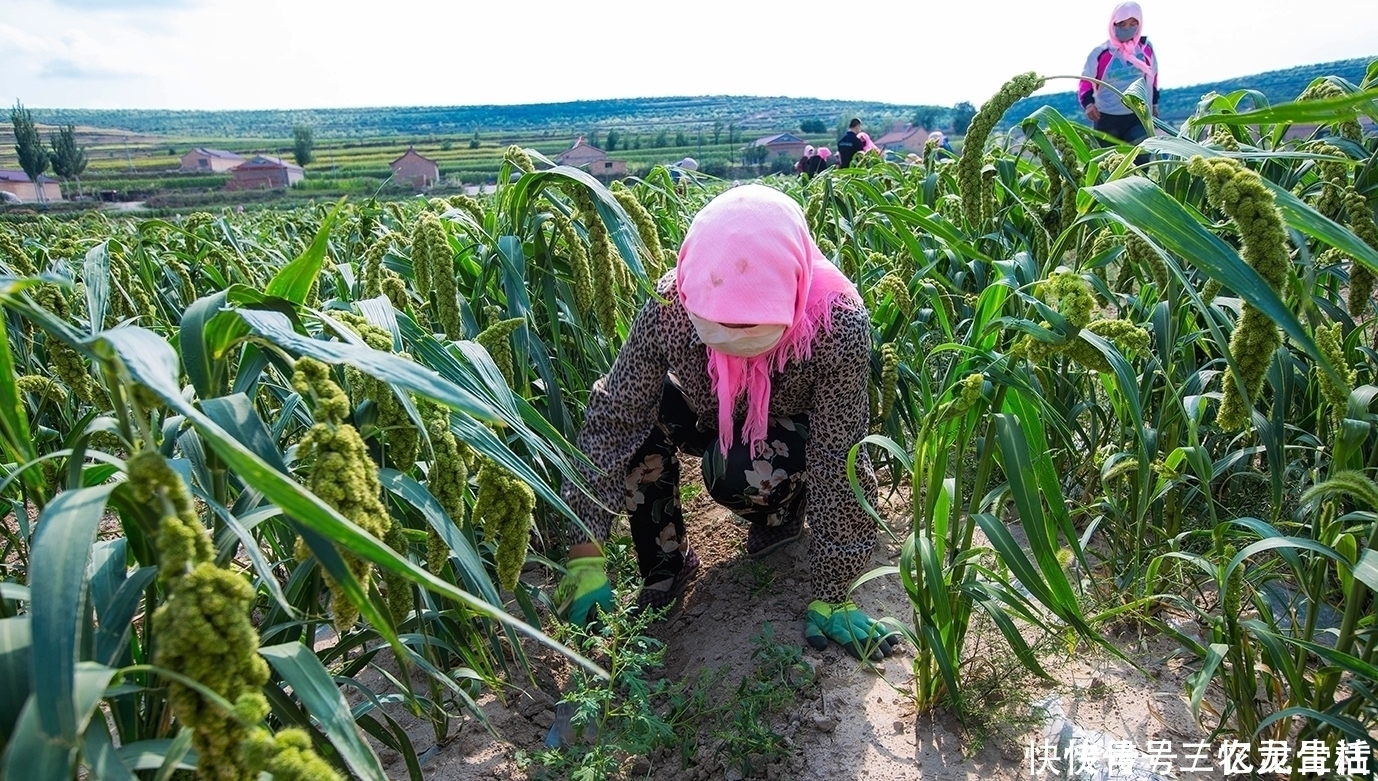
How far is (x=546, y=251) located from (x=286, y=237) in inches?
151

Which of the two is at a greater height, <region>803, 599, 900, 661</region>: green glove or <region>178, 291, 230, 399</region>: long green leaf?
<region>178, 291, 230, 399</region>: long green leaf

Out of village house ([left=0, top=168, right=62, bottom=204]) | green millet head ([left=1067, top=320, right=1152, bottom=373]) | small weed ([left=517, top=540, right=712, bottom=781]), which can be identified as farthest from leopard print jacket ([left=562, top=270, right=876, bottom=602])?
village house ([left=0, top=168, right=62, bottom=204])

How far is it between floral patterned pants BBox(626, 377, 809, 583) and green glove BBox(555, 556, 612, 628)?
25cm

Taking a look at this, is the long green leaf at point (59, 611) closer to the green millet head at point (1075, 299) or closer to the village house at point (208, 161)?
the green millet head at point (1075, 299)

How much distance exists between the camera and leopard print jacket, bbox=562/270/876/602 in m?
1.83

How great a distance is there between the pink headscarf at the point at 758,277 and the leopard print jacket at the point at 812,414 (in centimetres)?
5

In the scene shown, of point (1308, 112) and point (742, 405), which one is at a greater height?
point (1308, 112)

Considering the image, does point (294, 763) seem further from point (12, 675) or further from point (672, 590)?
point (672, 590)

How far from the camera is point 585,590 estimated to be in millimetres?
1792

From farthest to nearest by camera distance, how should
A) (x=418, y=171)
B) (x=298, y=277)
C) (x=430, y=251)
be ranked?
(x=418, y=171), (x=430, y=251), (x=298, y=277)

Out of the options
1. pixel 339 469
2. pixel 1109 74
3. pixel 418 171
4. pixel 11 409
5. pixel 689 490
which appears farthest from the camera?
pixel 418 171

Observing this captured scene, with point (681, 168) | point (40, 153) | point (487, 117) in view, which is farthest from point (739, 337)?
point (487, 117)

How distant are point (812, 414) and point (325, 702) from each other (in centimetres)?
131

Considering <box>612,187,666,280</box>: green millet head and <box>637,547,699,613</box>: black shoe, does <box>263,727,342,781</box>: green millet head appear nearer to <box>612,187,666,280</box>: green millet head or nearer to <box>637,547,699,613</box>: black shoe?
<box>612,187,666,280</box>: green millet head
